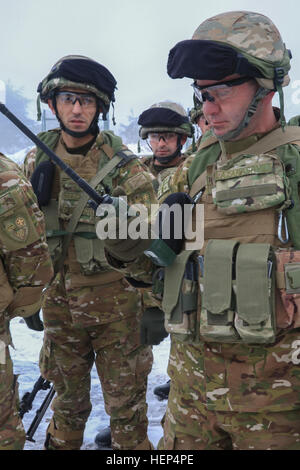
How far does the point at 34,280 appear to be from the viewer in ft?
8.25

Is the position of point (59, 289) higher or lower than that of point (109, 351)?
higher

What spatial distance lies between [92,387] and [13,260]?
2638 mm

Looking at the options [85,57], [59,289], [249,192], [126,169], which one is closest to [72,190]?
[126,169]

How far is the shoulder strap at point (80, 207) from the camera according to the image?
2.99 meters

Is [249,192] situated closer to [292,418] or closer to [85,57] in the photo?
[292,418]

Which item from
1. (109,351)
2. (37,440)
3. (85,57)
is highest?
(85,57)

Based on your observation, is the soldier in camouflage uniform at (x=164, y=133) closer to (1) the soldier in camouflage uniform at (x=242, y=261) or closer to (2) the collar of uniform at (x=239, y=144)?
(2) the collar of uniform at (x=239, y=144)

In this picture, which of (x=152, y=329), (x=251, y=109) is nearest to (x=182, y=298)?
(x=152, y=329)

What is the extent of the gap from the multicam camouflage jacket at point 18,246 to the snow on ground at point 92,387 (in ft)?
5.09

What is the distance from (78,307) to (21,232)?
0.81 m

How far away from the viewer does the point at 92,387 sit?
4.68 metres

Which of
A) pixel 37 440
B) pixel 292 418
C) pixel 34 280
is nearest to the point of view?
pixel 292 418

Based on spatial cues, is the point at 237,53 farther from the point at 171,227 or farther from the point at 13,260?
the point at 13,260

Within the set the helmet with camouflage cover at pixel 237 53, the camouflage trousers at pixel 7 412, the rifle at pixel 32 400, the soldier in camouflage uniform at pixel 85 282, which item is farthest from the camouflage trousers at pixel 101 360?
the helmet with camouflage cover at pixel 237 53
